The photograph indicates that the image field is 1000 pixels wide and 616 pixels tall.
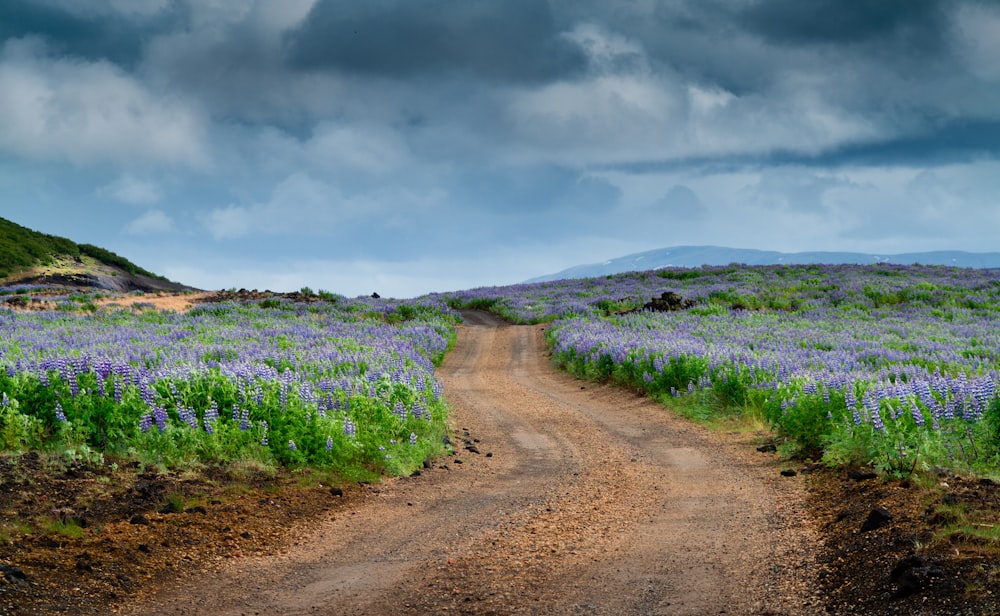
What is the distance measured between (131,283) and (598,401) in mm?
66050

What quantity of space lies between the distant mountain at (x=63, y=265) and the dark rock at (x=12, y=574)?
60.3 m

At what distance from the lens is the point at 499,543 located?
8.05 m

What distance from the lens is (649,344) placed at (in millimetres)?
22328

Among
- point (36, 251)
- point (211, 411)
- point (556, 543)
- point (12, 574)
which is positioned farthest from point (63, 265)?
point (556, 543)

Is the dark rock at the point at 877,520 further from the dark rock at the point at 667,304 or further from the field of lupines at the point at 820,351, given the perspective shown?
the dark rock at the point at 667,304

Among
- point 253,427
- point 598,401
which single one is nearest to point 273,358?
point 253,427

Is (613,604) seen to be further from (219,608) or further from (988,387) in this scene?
(988,387)

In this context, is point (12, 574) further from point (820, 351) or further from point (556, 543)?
point (820, 351)

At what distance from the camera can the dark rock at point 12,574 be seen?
6266 mm

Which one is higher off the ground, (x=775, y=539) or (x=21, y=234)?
(x=21, y=234)

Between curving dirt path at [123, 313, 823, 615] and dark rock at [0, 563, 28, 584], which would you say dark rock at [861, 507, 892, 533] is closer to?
curving dirt path at [123, 313, 823, 615]

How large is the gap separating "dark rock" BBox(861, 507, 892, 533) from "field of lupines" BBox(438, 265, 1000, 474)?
1801 mm

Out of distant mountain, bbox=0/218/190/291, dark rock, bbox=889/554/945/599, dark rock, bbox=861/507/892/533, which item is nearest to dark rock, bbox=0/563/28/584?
dark rock, bbox=889/554/945/599

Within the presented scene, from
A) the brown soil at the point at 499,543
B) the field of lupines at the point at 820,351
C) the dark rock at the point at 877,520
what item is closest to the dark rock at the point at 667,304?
the field of lupines at the point at 820,351
